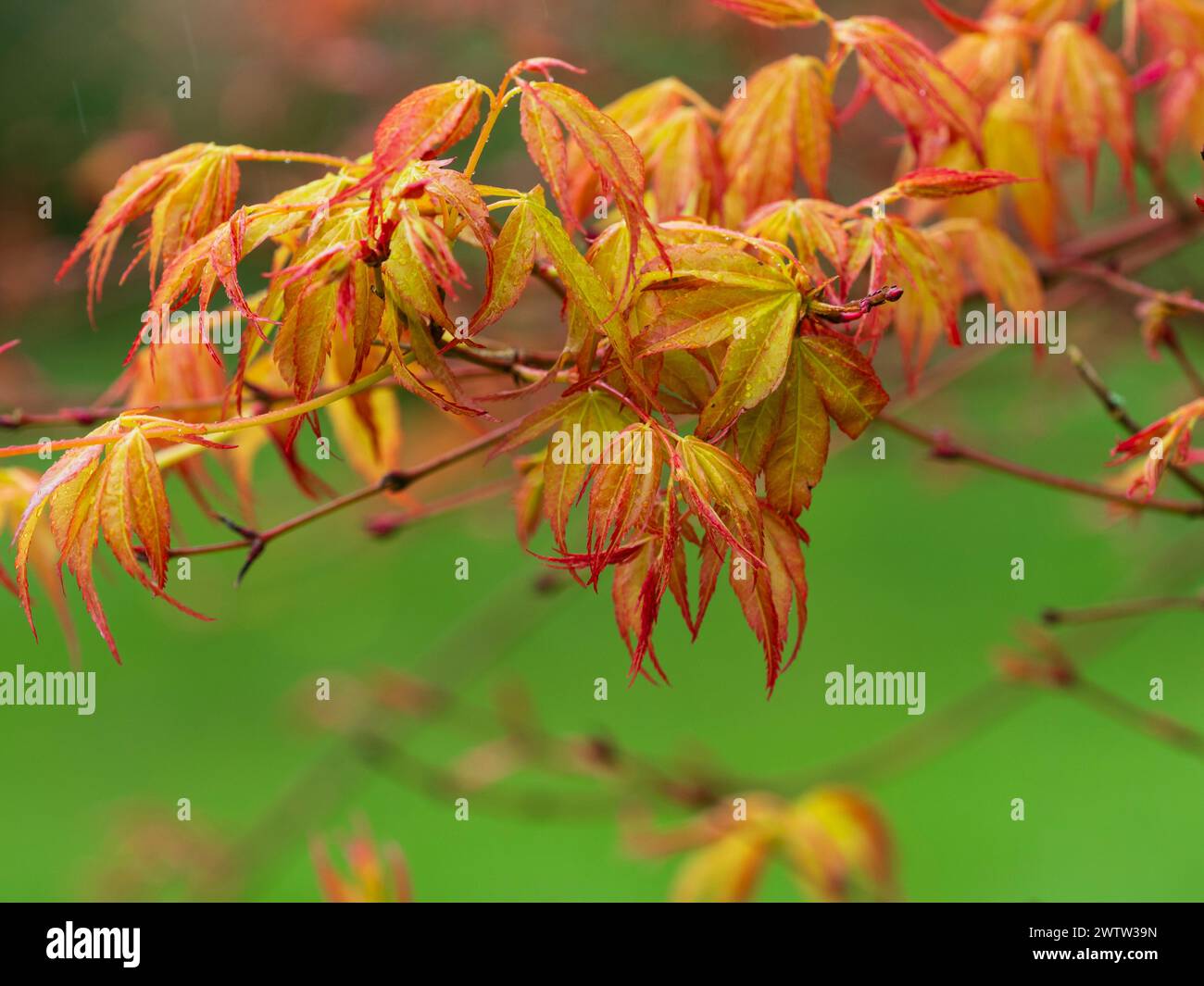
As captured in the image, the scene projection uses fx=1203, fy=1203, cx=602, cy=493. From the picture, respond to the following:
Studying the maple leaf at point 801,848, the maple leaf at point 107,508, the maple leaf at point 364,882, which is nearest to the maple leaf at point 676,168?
the maple leaf at point 107,508

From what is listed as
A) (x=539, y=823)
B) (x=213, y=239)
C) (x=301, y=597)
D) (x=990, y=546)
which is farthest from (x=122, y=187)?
(x=990, y=546)

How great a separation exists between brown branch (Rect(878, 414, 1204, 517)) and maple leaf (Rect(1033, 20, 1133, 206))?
0.25m

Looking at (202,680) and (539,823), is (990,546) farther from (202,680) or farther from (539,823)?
(202,680)

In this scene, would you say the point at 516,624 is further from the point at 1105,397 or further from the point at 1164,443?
the point at 1164,443

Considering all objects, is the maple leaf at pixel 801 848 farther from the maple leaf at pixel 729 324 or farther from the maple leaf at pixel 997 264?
the maple leaf at pixel 729 324

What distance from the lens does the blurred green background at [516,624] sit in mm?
2137

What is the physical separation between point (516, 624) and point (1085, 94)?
2608 mm

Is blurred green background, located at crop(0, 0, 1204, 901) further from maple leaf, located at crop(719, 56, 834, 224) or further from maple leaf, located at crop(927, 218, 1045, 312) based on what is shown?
maple leaf, located at crop(719, 56, 834, 224)

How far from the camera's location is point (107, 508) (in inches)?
26.0

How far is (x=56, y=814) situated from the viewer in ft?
12.0

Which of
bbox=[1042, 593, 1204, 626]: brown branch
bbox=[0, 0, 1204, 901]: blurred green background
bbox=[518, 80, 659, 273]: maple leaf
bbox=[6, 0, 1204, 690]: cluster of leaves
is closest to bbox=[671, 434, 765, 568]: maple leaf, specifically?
bbox=[6, 0, 1204, 690]: cluster of leaves

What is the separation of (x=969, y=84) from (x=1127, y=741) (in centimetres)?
330

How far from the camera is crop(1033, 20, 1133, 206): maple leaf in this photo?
100cm

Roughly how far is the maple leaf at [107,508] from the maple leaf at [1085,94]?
29.9 inches
